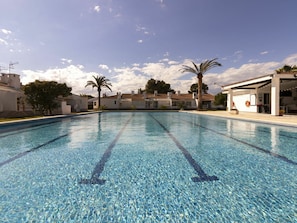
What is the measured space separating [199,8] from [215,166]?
17.5 metres

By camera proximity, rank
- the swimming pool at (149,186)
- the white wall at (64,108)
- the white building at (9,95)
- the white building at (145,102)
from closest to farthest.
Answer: the swimming pool at (149,186)
the white building at (9,95)
the white wall at (64,108)
the white building at (145,102)

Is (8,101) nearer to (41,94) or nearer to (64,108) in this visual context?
(41,94)

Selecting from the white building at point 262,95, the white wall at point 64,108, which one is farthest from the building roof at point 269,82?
the white wall at point 64,108

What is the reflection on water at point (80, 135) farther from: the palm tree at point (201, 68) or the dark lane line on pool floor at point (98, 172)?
the palm tree at point (201, 68)

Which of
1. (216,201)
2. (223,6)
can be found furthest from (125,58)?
(216,201)

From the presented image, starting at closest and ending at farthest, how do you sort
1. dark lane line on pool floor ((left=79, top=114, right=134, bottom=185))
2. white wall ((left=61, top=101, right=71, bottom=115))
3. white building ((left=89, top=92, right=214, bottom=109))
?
1. dark lane line on pool floor ((left=79, top=114, right=134, bottom=185))
2. white wall ((left=61, top=101, right=71, bottom=115))
3. white building ((left=89, top=92, right=214, bottom=109))

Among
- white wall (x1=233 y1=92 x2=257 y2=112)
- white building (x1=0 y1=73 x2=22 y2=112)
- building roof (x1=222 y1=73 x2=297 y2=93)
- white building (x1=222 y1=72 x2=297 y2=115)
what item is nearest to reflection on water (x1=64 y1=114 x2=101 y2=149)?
white building (x1=0 y1=73 x2=22 y2=112)

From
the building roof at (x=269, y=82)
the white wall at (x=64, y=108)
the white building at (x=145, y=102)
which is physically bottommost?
the white wall at (x=64, y=108)

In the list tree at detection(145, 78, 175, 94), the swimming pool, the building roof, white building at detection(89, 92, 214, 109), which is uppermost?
tree at detection(145, 78, 175, 94)

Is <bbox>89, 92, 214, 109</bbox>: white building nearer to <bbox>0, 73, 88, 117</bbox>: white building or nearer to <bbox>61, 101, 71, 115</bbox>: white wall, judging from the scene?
<bbox>61, 101, 71, 115</bbox>: white wall

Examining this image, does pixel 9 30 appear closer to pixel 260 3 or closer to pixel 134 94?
pixel 260 3

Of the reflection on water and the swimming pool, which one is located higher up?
the reflection on water

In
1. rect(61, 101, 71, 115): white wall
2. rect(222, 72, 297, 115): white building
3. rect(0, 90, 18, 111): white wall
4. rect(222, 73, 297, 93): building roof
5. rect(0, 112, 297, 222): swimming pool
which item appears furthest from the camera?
rect(61, 101, 71, 115): white wall

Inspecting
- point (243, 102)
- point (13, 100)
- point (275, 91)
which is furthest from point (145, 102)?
point (275, 91)
